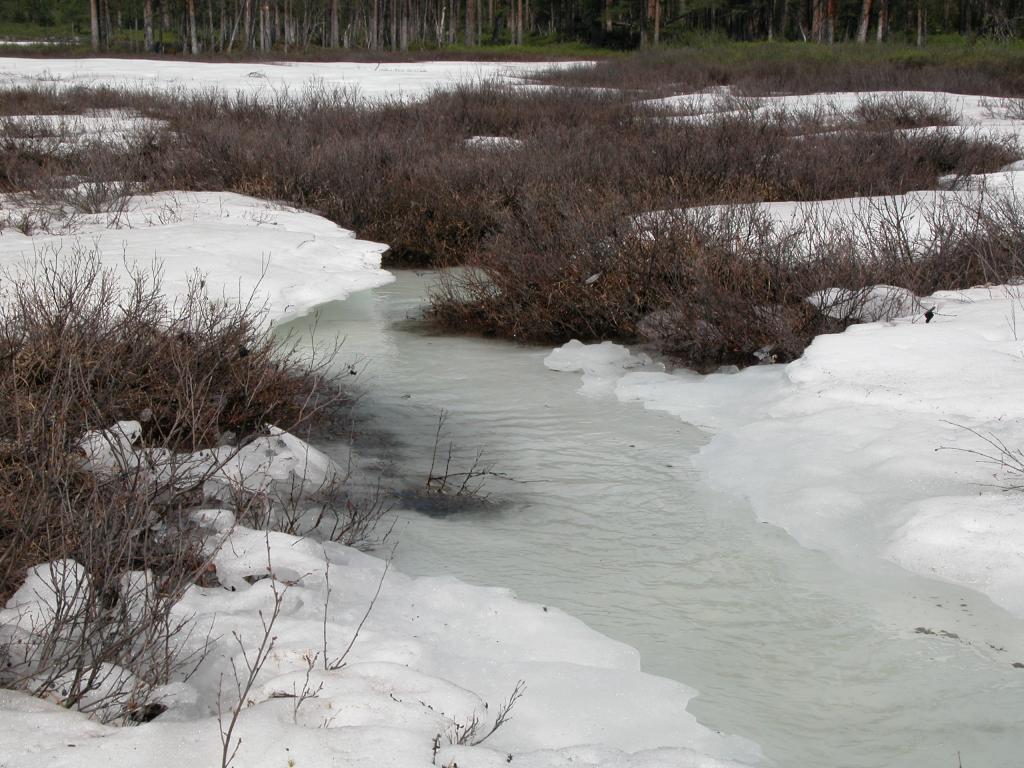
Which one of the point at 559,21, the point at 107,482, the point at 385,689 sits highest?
the point at 559,21

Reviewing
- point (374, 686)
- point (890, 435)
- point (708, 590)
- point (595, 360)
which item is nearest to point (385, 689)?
point (374, 686)

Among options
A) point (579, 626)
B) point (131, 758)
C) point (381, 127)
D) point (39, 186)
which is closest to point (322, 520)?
point (579, 626)

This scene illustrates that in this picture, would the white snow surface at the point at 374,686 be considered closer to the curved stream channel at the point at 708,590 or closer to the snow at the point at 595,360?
the curved stream channel at the point at 708,590

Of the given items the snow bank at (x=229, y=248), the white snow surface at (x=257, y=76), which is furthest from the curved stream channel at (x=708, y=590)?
the white snow surface at (x=257, y=76)

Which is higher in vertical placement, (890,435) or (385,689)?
(890,435)

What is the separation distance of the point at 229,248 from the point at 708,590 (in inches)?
209

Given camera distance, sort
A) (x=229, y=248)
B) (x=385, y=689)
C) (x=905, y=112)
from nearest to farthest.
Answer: (x=385, y=689) < (x=229, y=248) < (x=905, y=112)

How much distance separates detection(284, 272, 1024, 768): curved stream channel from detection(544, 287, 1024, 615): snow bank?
0.13 meters

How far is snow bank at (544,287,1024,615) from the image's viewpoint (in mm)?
3600

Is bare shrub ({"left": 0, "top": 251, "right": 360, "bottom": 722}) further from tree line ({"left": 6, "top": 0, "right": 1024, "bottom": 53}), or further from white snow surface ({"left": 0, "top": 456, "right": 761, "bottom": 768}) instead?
tree line ({"left": 6, "top": 0, "right": 1024, "bottom": 53})

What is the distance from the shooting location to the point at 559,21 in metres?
59.1

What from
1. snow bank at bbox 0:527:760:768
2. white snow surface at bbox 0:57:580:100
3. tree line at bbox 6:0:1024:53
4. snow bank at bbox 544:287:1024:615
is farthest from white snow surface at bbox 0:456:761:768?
tree line at bbox 6:0:1024:53

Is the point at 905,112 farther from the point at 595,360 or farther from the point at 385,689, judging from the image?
the point at 385,689

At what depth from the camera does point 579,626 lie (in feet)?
10.5
